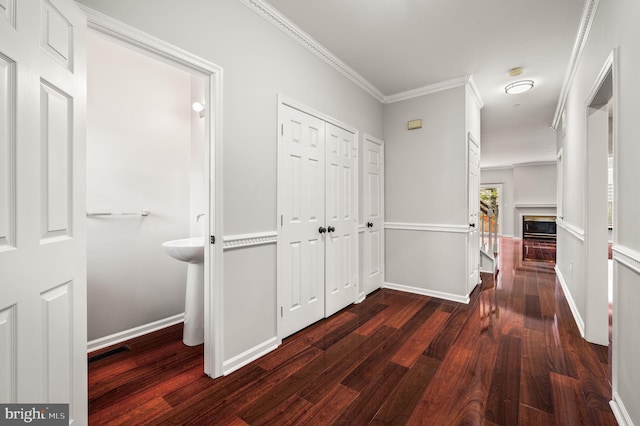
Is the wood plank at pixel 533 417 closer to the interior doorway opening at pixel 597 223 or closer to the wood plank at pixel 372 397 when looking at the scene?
the wood plank at pixel 372 397

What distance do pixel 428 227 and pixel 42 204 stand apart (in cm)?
354

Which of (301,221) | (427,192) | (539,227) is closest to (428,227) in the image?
(427,192)

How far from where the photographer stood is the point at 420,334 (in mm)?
2557

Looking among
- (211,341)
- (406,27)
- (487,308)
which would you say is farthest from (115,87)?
(487,308)

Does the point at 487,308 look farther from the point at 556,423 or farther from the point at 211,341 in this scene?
the point at 211,341

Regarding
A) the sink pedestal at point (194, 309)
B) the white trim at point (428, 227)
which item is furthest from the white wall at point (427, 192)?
the sink pedestal at point (194, 309)

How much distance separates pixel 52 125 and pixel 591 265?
368cm

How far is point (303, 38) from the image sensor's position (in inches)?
101

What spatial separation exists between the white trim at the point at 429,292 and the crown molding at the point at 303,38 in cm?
258

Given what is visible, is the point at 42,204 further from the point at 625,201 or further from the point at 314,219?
the point at 625,201

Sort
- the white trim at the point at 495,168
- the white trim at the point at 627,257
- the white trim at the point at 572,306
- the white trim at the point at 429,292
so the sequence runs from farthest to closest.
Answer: the white trim at the point at 495,168, the white trim at the point at 429,292, the white trim at the point at 572,306, the white trim at the point at 627,257

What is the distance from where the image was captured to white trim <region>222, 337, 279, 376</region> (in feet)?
6.37

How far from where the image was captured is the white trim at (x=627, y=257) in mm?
1343

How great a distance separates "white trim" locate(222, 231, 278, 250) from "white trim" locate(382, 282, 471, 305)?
7.31ft
